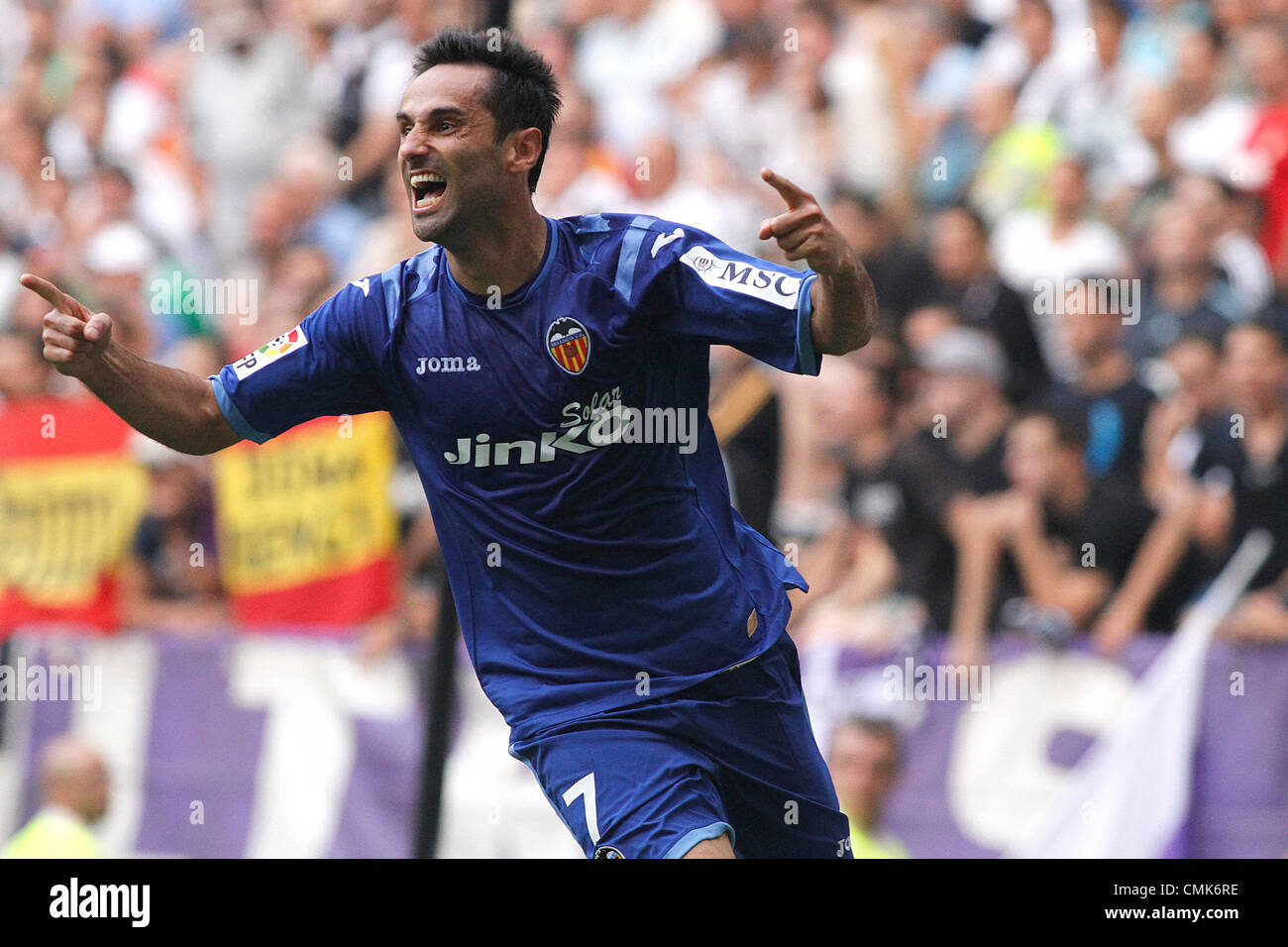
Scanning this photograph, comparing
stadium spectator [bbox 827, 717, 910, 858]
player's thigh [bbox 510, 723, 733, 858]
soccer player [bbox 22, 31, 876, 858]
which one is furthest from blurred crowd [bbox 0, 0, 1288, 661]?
player's thigh [bbox 510, 723, 733, 858]

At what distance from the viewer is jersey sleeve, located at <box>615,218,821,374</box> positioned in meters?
4.82

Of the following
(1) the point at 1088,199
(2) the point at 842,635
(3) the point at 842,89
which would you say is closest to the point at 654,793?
(2) the point at 842,635

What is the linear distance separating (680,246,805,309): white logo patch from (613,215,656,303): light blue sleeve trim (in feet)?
0.49

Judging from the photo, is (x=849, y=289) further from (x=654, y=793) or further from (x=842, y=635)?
(x=842, y=635)

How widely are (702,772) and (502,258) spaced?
149cm

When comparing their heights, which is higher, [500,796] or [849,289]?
[849,289]

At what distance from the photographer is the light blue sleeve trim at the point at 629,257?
199 inches

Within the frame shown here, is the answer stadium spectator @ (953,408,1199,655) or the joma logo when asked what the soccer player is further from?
stadium spectator @ (953,408,1199,655)

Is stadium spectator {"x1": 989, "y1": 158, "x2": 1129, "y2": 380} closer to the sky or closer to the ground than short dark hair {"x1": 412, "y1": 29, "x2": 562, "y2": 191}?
closer to the sky

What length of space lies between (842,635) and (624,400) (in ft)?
13.4

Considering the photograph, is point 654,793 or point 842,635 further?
point 842,635

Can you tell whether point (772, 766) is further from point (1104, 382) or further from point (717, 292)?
point (1104, 382)

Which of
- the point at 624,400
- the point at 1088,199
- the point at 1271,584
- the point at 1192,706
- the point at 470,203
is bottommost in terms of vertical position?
the point at 1192,706

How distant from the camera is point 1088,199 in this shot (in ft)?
33.6
